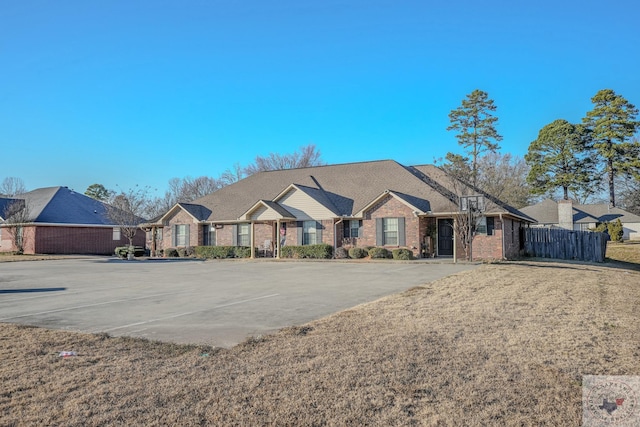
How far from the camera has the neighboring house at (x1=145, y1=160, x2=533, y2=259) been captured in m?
24.0

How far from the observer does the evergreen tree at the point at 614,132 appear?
50906 mm

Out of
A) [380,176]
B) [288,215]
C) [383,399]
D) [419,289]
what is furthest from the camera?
[380,176]

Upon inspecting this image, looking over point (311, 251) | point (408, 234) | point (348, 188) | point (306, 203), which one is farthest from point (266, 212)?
point (408, 234)

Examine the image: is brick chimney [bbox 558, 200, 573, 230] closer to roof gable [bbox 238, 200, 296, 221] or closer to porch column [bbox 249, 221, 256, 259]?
roof gable [bbox 238, 200, 296, 221]

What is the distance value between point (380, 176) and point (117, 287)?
19.0m

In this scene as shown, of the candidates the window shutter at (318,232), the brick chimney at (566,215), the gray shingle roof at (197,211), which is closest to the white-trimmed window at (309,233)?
the window shutter at (318,232)

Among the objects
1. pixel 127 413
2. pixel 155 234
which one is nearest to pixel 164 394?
pixel 127 413

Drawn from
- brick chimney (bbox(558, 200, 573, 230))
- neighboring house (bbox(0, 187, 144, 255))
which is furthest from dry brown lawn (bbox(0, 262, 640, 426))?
neighboring house (bbox(0, 187, 144, 255))

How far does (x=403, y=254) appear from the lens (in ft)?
76.3

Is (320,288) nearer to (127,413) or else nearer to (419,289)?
(419,289)

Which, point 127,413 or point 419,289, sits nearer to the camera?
point 127,413

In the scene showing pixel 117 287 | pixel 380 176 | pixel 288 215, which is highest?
pixel 380 176

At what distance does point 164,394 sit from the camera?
13.5 feet

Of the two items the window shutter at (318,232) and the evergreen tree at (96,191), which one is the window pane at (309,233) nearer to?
the window shutter at (318,232)
